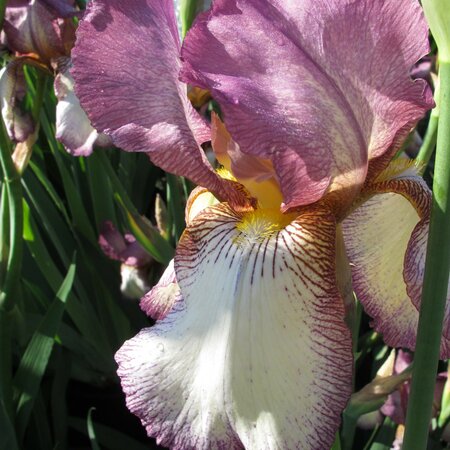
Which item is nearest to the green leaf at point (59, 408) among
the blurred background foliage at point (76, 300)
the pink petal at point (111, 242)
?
the blurred background foliage at point (76, 300)

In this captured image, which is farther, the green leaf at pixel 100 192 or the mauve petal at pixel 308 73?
the green leaf at pixel 100 192

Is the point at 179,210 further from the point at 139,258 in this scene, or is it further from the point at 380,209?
the point at 380,209

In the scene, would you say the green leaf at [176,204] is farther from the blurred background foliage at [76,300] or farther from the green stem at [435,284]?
the green stem at [435,284]

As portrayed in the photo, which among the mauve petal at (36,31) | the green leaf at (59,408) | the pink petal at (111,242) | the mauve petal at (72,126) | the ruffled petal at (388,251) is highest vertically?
the mauve petal at (36,31)

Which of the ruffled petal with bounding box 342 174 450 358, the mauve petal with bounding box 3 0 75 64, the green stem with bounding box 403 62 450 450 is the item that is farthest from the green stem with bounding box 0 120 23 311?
the green stem with bounding box 403 62 450 450

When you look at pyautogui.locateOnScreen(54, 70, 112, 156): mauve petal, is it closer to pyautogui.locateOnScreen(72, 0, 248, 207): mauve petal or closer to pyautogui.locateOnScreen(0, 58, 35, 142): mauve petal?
pyautogui.locateOnScreen(0, 58, 35, 142): mauve petal

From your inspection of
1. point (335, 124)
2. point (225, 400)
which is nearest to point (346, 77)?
point (335, 124)

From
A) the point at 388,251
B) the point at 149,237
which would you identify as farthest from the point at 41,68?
the point at 388,251
